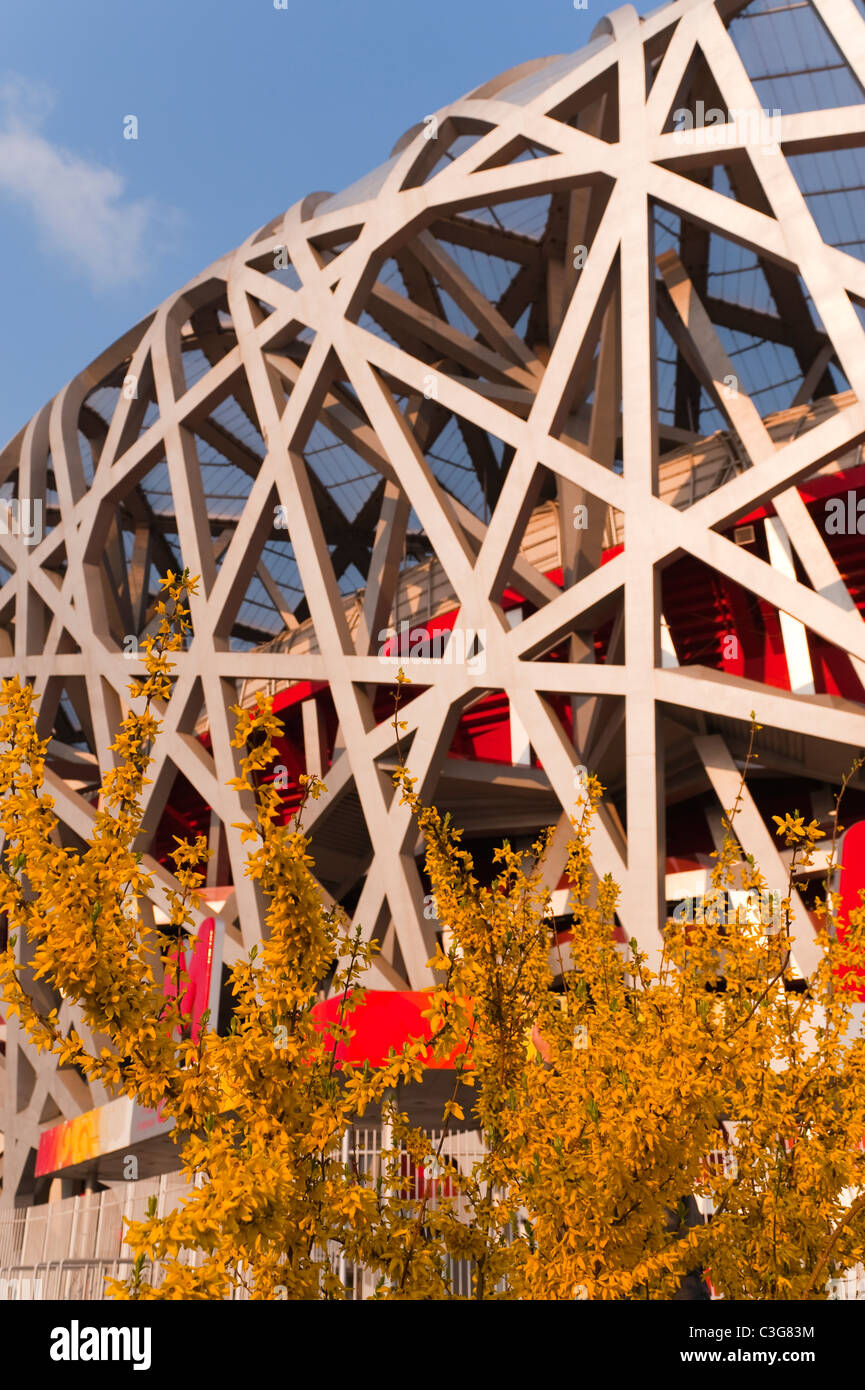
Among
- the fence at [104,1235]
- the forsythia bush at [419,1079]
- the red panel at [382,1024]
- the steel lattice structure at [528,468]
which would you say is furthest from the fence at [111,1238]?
the steel lattice structure at [528,468]

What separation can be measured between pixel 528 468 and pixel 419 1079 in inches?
591

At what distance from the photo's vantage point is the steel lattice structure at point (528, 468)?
17.9m

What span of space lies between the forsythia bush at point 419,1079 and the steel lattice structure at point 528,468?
851 centimetres

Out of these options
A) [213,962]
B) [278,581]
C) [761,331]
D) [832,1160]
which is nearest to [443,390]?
[213,962]

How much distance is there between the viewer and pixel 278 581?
50125 mm

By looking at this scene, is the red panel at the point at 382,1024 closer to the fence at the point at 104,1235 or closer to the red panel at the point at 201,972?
Result: the fence at the point at 104,1235

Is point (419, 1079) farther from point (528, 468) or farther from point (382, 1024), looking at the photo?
point (528, 468)

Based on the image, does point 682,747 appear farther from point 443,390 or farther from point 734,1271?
point 734,1271

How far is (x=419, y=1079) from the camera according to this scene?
21.8ft

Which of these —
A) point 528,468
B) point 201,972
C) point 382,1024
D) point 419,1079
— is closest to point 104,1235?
point 382,1024

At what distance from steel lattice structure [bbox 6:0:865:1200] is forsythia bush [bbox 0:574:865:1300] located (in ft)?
27.9

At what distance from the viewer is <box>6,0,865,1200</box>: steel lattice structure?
17.9 metres

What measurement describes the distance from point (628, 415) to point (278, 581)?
32.9 meters

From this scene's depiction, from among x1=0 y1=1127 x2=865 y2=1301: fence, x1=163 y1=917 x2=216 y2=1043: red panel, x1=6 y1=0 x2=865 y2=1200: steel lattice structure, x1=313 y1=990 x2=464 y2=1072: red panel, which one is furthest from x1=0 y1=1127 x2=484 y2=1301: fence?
x1=6 y1=0 x2=865 y2=1200: steel lattice structure
